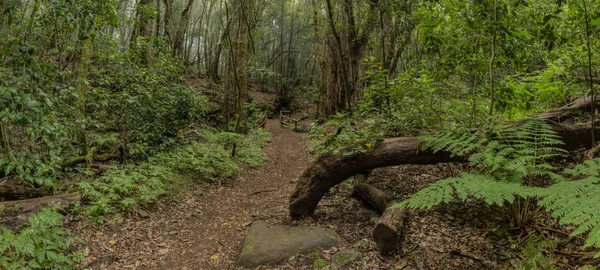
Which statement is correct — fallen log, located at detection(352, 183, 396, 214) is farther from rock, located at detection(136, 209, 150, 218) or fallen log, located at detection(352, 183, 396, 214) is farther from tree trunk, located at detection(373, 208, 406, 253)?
rock, located at detection(136, 209, 150, 218)

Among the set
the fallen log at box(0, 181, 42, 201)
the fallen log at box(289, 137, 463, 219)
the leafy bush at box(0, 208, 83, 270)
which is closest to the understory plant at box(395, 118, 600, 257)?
the fallen log at box(289, 137, 463, 219)

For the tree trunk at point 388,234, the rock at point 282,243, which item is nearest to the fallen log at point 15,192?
the rock at point 282,243

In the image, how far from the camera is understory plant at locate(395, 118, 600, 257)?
2.11 metres

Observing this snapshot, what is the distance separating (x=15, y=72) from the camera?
4031mm

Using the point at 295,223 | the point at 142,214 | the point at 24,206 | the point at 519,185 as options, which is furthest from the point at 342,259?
the point at 24,206

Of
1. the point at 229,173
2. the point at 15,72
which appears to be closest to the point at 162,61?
the point at 229,173

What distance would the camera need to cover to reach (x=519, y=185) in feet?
8.89

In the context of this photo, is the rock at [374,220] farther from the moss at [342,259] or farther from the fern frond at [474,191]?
the fern frond at [474,191]

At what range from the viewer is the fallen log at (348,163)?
4340mm

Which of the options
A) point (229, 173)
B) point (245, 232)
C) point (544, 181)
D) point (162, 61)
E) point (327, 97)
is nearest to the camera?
point (544, 181)

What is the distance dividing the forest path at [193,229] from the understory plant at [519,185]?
2686 millimetres

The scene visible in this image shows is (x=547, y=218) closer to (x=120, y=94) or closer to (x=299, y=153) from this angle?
(x=120, y=94)

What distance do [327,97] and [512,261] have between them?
13.2 m

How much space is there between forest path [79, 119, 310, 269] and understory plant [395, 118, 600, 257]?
8.81ft
